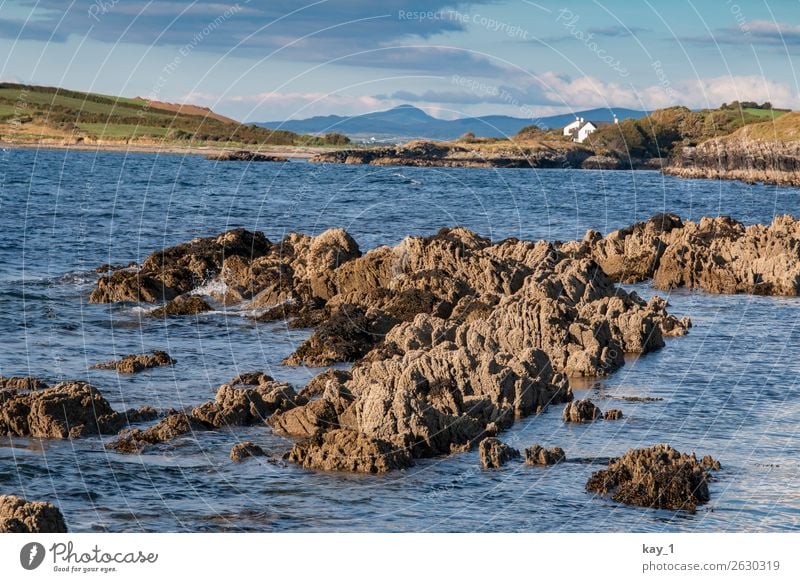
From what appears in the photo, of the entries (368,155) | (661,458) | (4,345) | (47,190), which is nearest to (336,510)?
(661,458)

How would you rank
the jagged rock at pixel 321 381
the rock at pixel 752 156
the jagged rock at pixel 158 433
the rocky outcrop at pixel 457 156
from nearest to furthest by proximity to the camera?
1. the jagged rock at pixel 158 433
2. the jagged rock at pixel 321 381
3. the rock at pixel 752 156
4. the rocky outcrop at pixel 457 156

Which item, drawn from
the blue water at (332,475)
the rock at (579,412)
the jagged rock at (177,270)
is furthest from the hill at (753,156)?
the rock at (579,412)

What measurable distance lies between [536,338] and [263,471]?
10.4 meters

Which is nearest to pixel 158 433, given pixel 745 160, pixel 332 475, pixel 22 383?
pixel 332 475

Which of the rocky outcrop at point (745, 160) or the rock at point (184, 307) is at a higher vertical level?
the rocky outcrop at point (745, 160)

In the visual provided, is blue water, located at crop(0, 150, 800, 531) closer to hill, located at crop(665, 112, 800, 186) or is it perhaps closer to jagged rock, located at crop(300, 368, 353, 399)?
jagged rock, located at crop(300, 368, 353, 399)

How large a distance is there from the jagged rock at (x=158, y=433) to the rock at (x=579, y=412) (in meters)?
7.42

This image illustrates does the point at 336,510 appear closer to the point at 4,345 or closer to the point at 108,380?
the point at 108,380

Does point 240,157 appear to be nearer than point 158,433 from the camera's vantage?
No

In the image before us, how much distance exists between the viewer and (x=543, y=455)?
21250mm

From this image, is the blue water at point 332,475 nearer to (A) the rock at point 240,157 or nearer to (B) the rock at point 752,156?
(B) the rock at point 752,156

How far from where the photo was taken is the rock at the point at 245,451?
21.5 metres

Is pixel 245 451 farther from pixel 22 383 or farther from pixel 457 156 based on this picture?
pixel 457 156

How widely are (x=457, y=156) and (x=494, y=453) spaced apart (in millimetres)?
166992
